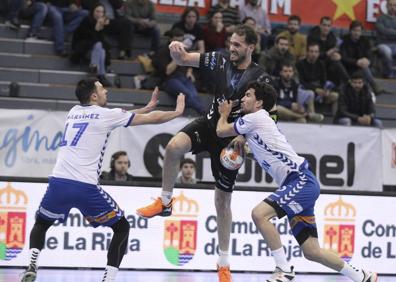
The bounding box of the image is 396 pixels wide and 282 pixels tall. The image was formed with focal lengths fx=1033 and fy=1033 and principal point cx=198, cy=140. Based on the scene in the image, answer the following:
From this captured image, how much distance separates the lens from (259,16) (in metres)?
19.8

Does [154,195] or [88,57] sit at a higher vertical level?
[88,57]

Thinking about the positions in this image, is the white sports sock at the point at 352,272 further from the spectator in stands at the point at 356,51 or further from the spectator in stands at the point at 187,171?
the spectator in stands at the point at 356,51

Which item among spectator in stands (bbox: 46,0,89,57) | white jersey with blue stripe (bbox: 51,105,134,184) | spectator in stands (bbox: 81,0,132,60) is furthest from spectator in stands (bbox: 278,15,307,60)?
white jersey with blue stripe (bbox: 51,105,134,184)

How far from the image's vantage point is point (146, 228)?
14102mm

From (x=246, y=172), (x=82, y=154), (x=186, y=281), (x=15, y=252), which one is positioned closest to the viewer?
(x=82, y=154)

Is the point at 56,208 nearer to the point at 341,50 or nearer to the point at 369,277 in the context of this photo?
the point at 369,277

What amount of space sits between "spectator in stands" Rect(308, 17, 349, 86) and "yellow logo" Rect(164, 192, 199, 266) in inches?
236

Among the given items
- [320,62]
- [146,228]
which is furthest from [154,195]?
[320,62]

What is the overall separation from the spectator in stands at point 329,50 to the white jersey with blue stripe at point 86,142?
9198mm

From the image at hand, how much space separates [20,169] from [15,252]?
8.14 feet

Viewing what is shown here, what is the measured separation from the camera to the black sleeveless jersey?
1098cm

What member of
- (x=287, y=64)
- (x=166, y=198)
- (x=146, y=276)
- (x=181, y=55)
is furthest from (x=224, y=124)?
(x=287, y=64)

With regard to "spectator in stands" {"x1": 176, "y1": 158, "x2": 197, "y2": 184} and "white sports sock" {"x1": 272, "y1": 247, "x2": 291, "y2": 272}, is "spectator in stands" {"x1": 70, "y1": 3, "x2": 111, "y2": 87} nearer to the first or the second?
"spectator in stands" {"x1": 176, "y1": 158, "x2": 197, "y2": 184}

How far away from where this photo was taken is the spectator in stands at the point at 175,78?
57.2ft
